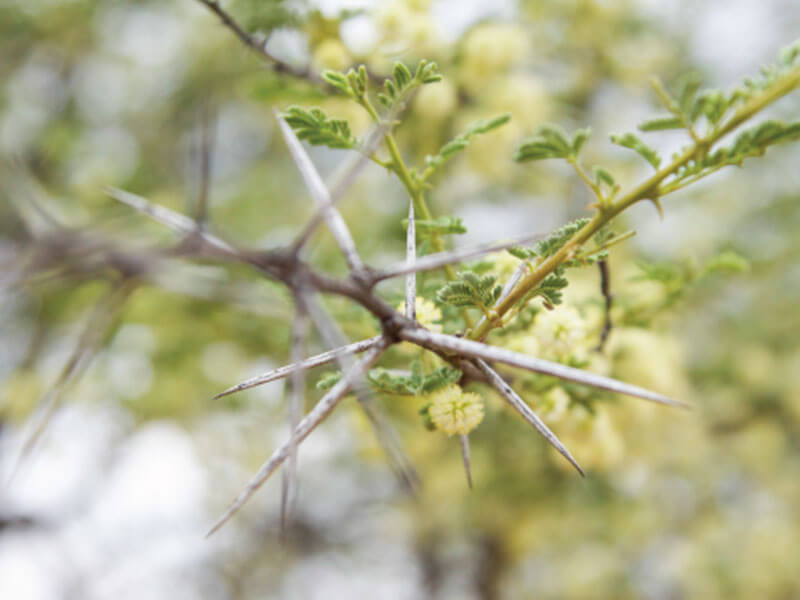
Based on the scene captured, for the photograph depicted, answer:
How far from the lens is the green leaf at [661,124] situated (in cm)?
44

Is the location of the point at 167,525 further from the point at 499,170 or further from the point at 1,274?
the point at 1,274

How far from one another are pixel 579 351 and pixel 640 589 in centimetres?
155

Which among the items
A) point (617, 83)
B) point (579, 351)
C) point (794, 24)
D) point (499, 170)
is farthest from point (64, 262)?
point (794, 24)

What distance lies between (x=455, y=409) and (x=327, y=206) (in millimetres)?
214

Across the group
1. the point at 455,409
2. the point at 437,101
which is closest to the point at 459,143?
the point at 455,409

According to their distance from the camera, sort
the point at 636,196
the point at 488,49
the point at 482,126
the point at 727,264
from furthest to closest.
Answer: the point at 488,49 < the point at 727,264 < the point at 482,126 < the point at 636,196

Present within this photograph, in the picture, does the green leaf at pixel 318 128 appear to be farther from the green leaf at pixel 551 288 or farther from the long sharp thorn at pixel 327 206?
the green leaf at pixel 551 288

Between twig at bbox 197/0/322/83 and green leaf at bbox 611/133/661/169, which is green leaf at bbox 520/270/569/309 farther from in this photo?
twig at bbox 197/0/322/83

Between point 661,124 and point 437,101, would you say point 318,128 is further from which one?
point 437,101

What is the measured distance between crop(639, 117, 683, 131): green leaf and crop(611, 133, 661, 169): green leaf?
13 millimetres

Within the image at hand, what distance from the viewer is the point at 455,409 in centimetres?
46

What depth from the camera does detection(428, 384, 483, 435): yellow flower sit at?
1.49 ft

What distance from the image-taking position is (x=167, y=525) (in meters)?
1.90

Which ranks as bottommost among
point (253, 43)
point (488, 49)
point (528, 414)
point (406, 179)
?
point (528, 414)
